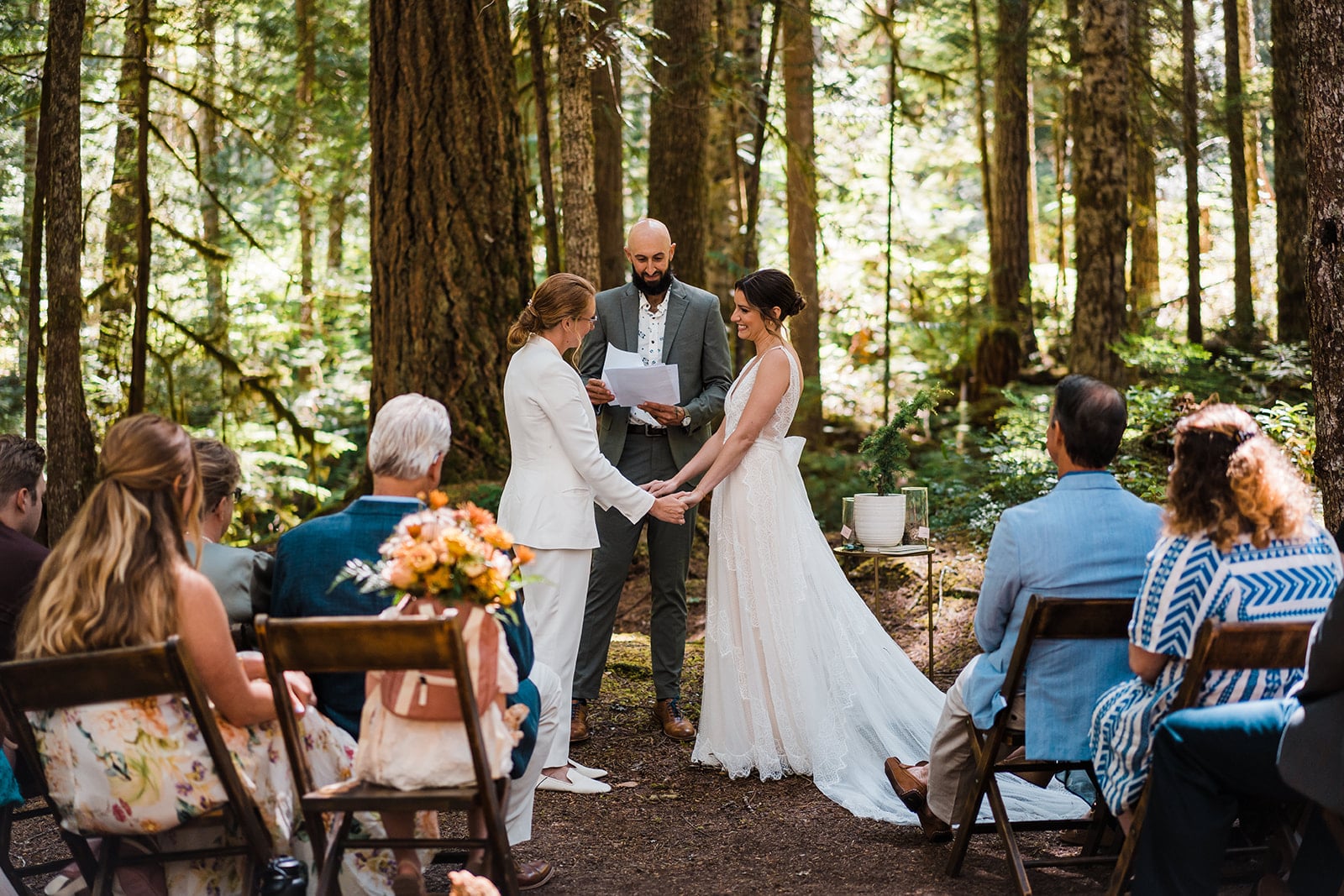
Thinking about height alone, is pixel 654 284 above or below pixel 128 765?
above

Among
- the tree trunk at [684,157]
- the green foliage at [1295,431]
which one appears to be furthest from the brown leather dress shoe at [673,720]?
the green foliage at [1295,431]

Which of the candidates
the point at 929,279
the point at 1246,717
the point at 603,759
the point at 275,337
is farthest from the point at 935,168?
the point at 1246,717

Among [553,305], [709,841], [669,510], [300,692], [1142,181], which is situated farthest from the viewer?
[1142,181]

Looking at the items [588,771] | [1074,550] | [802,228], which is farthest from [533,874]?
[802,228]

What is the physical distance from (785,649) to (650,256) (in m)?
2.00

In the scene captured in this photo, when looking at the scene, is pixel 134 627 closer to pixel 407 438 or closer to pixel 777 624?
pixel 407 438

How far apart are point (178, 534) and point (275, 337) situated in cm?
1151

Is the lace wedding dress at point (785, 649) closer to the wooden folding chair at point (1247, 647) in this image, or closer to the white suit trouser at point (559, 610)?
the white suit trouser at point (559, 610)

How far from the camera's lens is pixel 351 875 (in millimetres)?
3490

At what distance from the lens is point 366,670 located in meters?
2.89

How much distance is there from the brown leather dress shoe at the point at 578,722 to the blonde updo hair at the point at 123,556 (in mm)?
2720

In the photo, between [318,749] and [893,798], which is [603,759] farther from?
[318,749]

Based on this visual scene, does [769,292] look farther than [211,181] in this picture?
No

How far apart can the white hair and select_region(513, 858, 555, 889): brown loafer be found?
1396 millimetres
